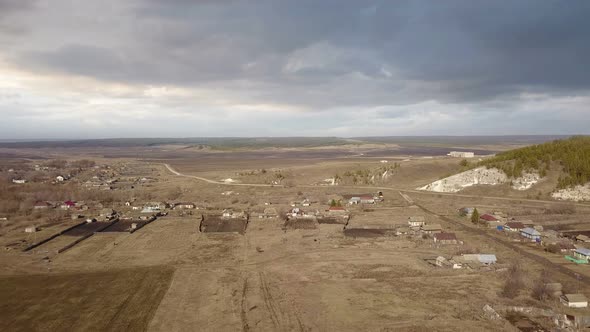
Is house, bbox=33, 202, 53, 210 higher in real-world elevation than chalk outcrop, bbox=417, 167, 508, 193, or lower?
lower

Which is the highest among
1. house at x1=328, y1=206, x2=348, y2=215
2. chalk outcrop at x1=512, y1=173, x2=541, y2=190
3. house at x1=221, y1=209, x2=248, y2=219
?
chalk outcrop at x1=512, y1=173, x2=541, y2=190

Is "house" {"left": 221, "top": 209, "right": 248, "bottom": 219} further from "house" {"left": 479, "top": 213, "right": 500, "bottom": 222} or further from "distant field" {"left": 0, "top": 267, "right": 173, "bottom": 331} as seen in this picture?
"house" {"left": 479, "top": 213, "right": 500, "bottom": 222}

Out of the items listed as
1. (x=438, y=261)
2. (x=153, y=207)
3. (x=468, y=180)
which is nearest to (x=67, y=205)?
(x=153, y=207)

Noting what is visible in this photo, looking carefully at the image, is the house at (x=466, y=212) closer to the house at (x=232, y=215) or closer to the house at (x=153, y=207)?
the house at (x=232, y=215)

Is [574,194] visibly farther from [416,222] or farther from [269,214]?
[269,214]

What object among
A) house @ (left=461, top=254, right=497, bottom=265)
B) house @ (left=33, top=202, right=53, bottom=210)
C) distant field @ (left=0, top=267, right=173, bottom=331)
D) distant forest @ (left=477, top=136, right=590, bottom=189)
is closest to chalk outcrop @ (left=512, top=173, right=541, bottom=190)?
distant forest @ (left=477, top=136, right=590, bottom=189)

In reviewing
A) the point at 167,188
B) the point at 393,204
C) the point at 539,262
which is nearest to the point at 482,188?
the point at 393,204

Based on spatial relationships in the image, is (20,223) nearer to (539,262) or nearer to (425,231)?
(425,231)
